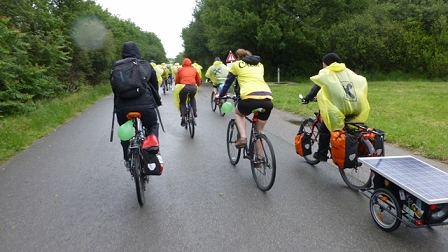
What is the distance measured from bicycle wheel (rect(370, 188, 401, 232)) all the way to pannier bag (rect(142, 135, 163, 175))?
100 inches

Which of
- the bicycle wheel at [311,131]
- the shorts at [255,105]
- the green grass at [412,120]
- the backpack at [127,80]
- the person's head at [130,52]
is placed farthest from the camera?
the green grass at [412,120]

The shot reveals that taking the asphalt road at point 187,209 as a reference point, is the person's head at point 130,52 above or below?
above

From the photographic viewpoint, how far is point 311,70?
98.7 feet

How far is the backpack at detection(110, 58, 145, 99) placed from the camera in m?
3.92

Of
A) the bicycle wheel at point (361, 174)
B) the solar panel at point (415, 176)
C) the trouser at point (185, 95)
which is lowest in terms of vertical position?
the bicycle wheel at point (361, 174)

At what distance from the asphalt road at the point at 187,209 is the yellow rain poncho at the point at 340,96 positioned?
104cm


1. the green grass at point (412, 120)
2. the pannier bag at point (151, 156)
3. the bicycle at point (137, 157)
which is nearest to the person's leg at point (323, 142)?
the green grass at point (412, 120)

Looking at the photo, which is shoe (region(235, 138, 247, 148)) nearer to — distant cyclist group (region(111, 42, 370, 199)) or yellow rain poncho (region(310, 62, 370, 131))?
distant cyclist group (region(111, 42, 370, 199))

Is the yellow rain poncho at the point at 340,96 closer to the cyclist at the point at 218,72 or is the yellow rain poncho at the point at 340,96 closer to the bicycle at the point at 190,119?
the bicycle at the point at 190,119

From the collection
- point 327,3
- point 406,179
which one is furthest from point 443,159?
point 327,3

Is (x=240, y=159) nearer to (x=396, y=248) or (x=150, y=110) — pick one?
(x=150, y=110)

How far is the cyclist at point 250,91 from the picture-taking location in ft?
15.5

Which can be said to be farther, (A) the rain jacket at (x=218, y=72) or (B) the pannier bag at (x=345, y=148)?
(A) the rain jacket at (x=218, y=72)

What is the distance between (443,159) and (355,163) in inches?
99.9
